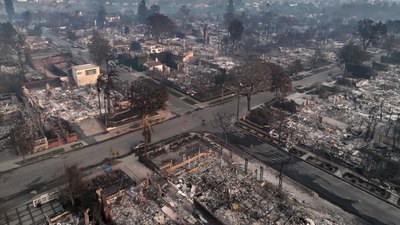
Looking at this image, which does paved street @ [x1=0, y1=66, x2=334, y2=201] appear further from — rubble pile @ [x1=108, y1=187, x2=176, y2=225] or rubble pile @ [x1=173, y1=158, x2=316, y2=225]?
rubble pile @ [x1=173, y1=158, x2=316, y2=225]

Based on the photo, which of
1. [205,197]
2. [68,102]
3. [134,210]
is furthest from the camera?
[68,102]

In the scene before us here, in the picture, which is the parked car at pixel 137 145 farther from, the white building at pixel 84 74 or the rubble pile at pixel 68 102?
the white building at pixel 84 74

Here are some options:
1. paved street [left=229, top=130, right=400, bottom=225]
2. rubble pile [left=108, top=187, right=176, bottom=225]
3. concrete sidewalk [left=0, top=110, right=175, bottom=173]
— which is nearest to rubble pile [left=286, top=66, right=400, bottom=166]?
paved street [left=229, top=130, right=400, bottom=225]

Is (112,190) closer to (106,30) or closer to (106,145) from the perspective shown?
(106,145)

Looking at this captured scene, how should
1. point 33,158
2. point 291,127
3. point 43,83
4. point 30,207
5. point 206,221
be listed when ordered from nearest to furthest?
point 206,221, point 30,207, point 33,158, point 291,127, point 43,83

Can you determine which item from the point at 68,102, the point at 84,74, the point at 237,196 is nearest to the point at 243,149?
the point at 237,196

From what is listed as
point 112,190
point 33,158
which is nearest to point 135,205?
point 112,190

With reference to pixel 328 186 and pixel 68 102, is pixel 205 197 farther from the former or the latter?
pixel 68 102

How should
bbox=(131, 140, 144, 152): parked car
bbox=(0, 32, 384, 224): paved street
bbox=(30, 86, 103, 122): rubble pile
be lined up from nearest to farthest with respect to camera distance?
bbox=(0, 32, 384, 224): paved street < bbox=(131, 140, 144, 152): parked car < bbox=(30, 86, 103, 122): rubble pile
